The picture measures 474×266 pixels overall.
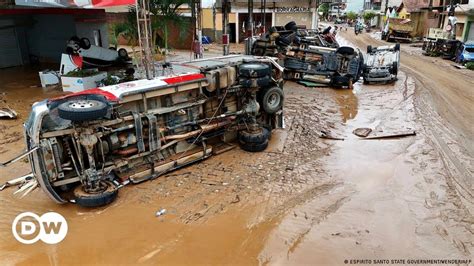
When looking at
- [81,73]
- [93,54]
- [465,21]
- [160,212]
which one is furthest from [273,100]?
[465,21]

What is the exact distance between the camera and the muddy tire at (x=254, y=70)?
8.39 m

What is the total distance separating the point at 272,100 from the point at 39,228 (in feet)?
20.3

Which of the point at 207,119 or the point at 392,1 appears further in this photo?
the point at 392,1

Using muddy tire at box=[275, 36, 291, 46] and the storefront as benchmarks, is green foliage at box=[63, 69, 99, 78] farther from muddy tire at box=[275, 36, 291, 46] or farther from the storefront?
the storefront

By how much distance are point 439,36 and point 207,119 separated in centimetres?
2710

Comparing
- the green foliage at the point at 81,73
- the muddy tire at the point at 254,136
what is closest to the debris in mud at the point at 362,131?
the muddy tire at the point at 254,136

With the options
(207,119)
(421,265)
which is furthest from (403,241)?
(207,119)

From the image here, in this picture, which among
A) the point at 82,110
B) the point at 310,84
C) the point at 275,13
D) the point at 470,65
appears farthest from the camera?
the point at 275,13

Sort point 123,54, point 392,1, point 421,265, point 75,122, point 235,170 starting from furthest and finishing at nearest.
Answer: point 392,1, point 123,54, point 235,170, point 75,122, point 421,265

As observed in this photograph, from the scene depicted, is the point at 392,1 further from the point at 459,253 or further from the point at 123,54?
the point at 459,253

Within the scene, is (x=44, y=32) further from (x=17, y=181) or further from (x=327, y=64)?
(x=17, y=181)

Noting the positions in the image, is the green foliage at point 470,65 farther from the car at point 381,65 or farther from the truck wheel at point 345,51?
the truck wheel at point 345,51

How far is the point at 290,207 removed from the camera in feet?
21.4

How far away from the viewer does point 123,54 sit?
18.1 metres
